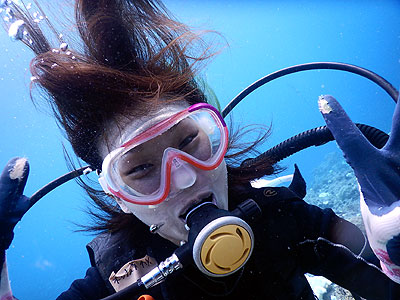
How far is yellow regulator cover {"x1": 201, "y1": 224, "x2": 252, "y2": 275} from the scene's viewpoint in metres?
1.45

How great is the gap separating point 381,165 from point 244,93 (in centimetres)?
233

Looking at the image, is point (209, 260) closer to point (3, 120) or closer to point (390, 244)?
point (390, 244)

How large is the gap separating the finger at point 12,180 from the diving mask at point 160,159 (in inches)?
17.3

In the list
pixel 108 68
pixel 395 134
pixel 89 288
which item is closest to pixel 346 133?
pixel 395 134

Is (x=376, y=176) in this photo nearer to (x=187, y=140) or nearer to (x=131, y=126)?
(x=187, y=140)

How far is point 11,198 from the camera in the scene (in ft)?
5.08

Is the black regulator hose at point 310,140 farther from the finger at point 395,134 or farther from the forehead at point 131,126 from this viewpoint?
the forehead at point 131,126

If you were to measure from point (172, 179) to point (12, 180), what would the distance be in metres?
0.89

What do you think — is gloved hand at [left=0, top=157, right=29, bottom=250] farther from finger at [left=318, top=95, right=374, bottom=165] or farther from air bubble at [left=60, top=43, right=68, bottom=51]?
finger at [left=318, top=95, right=374, bottom=165]

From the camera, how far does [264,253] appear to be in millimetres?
1994

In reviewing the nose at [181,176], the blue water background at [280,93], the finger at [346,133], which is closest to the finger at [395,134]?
the finger at [346,133]

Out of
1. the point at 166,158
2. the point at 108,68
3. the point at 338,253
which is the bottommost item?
the point at 338,253

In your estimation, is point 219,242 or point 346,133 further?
point 219,242

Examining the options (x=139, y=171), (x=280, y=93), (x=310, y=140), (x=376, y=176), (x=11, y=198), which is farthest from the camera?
(x=280, y=93)
